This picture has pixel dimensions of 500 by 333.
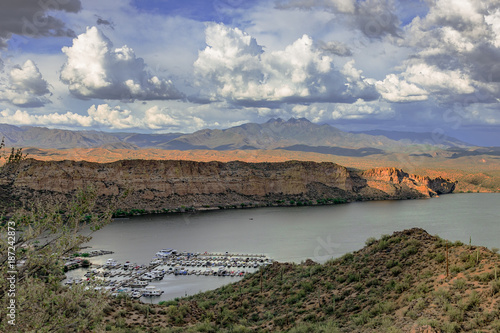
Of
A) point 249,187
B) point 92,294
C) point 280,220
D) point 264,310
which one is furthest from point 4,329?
point 249,187

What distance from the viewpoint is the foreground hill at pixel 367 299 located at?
15.2m

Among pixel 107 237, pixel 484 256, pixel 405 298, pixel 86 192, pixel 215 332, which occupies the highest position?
pixel 86 192

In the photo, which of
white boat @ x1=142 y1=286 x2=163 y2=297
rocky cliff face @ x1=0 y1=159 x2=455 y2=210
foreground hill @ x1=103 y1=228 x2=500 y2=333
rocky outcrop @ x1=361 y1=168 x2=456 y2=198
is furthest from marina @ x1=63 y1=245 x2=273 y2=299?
rocky outcrop @ x1=361 y1=168 x2=456 y2=198

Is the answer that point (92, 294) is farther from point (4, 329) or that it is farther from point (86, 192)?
point (86, 192)

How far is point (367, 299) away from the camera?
2062 cm

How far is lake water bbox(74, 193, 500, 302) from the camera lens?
58.3 metres

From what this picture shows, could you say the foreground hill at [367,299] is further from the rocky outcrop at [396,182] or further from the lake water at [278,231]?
the rocky outcrop at [396,182]

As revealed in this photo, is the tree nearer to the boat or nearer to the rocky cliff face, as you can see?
the boat

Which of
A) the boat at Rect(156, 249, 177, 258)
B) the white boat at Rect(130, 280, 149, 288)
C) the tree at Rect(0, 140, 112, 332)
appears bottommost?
the white boat at Rect(130, 280, 149, 288)

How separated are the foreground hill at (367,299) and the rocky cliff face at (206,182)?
243ft

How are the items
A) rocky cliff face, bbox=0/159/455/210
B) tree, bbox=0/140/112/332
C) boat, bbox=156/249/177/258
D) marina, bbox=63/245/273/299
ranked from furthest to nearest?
rocky cliff face, bbox=0/159/455/210
boat, bbox=156/249/177/258
marina, bbox=63/245/273/299
tree, bbox=0/140/112/332

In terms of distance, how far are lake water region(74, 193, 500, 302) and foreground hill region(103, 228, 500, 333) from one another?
17554 mm

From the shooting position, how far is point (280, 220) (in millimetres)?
93188

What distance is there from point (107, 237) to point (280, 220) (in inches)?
1499
